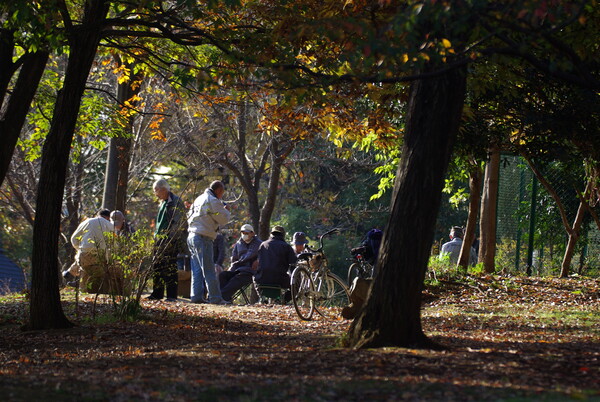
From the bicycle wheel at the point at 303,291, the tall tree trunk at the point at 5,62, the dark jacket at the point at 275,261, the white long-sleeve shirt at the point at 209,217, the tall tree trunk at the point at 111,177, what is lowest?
the bicycle wheel at the point at 303,291

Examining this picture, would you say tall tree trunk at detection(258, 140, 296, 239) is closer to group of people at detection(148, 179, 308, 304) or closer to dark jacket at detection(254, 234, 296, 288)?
group of people at detection(148, 179, 308, 304)

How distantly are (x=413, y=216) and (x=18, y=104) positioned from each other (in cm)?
593

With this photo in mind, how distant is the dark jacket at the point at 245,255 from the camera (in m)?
17.0

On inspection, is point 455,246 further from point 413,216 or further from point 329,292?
point 413,216

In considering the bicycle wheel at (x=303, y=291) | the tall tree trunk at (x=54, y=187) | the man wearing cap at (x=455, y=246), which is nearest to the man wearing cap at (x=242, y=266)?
the bicycle wheel at (x=303, y=291)

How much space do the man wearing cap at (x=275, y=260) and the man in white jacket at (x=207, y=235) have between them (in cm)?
99

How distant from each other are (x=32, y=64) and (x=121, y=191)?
702cm

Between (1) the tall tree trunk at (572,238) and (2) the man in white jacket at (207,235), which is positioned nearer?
(2) the man in white jacket at (207,235)

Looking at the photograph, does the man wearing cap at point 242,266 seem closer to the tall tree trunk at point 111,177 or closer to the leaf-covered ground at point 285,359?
the tall tree trunk at point 111,177

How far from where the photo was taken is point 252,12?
12.8m

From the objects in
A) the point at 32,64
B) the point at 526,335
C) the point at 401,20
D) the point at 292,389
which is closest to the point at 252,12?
the point at 32,64

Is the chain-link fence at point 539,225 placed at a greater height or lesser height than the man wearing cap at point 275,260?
greater

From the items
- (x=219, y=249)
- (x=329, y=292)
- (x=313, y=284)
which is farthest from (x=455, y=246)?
(x=313, y=284)

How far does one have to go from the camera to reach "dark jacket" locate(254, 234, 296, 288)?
15.7 meters
